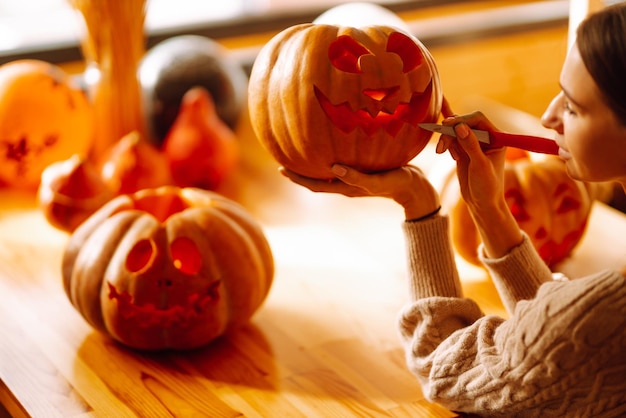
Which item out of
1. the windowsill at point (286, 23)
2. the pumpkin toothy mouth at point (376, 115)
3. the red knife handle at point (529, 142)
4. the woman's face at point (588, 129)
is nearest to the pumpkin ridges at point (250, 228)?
the pumpkin toothy mouth at point (376, 115)

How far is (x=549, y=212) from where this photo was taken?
1.66 meters

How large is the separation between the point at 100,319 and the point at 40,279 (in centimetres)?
29

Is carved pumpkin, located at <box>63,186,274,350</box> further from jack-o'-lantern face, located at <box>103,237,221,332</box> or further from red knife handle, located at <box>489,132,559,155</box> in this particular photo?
red knife handle, located at <box>489,132,559,155</box>

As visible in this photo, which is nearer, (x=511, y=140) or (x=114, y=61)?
(x=511, y=140)

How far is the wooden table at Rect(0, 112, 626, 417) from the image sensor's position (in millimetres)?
1350

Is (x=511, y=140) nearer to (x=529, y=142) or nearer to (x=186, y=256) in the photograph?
(x=529, y=142)

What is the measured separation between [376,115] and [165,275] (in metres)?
0.40

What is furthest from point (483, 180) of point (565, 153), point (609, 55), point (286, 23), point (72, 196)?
point (286, 23)

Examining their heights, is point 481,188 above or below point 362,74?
below

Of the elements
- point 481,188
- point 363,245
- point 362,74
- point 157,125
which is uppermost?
point 362,74

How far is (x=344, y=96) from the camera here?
1.22 m

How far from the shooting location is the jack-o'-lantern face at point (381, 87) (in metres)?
1.22

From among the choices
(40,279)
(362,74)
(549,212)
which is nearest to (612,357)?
(362,74)

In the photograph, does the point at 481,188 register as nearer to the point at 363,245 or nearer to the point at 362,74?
the point at 362,74
